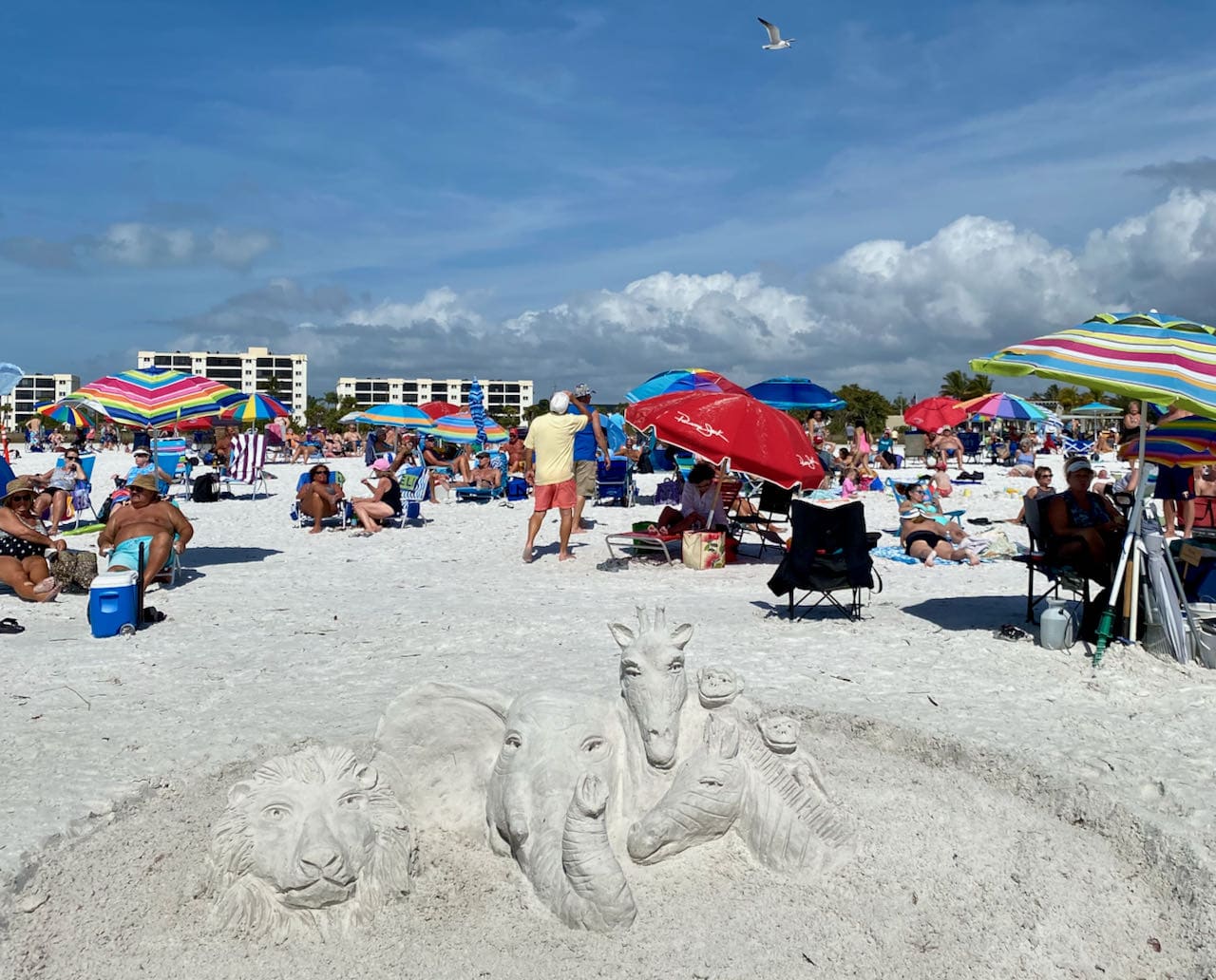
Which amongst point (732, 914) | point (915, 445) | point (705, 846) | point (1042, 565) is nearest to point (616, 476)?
point (1042, 565)

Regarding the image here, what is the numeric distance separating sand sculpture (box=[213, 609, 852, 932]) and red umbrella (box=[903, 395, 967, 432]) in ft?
70.2

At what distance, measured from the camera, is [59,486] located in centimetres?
1359

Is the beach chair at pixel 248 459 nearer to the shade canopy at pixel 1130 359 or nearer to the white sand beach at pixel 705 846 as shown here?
the white sand beach at pixel 705 846

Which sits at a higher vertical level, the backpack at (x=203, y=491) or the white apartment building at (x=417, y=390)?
the white apartment building at (x=417, y=390)

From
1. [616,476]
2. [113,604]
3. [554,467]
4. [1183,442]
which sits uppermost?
[1183,442]

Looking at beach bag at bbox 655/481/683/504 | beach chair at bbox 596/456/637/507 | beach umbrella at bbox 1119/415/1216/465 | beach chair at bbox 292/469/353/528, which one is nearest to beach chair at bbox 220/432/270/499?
beach chair at bbox 292/469/353/528

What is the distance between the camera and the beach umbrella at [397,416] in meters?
21.0

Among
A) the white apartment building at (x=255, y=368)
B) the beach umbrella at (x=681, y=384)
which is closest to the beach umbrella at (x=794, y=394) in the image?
the beach umbrella at (x=681, y=384)

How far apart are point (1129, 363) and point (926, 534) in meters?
4.92

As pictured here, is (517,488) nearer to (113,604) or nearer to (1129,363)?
(113,604)

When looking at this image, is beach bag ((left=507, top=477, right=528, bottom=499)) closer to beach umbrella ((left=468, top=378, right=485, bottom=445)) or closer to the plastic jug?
beach umbrella ((left=468, top=378, right=485, bottom=445))

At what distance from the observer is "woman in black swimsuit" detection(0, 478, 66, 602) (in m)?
7.82

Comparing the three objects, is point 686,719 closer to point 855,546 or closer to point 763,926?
point 763,926

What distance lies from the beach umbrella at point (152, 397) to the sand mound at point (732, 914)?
32.3 feet
